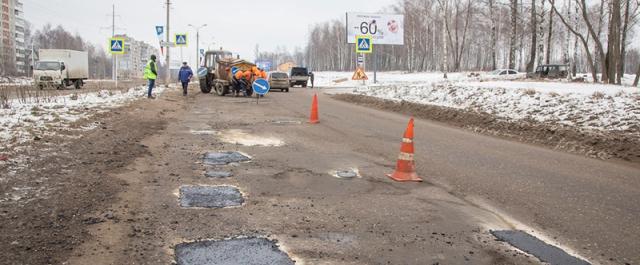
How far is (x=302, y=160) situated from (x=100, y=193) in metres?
3.37

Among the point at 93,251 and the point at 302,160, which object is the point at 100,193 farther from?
the point at 302,160

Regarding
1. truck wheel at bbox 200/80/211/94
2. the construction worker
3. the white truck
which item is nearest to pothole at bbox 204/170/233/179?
the construction worker

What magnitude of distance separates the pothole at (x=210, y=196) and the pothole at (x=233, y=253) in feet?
3.77

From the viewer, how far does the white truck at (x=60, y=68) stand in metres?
30.3

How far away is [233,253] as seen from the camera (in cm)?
405

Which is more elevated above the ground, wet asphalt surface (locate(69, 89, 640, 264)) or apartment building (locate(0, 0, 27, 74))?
apartment building (locate(0, 0, 27, 74))

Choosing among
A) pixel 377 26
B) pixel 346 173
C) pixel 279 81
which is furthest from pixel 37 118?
pixel 377 26

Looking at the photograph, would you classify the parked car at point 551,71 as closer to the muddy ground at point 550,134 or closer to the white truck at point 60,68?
the muddy ground at point 550,134

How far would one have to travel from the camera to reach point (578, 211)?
18.3ft

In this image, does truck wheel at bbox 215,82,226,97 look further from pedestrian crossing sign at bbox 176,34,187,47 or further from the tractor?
pedestrian crossing sign at bbox 176,34,187,47

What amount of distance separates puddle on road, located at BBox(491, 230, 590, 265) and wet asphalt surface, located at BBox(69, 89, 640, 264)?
13cm

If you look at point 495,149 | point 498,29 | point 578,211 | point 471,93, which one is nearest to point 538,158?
point 495,149

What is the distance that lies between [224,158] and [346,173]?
2.08m

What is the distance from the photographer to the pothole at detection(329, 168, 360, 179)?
23.3 ft
